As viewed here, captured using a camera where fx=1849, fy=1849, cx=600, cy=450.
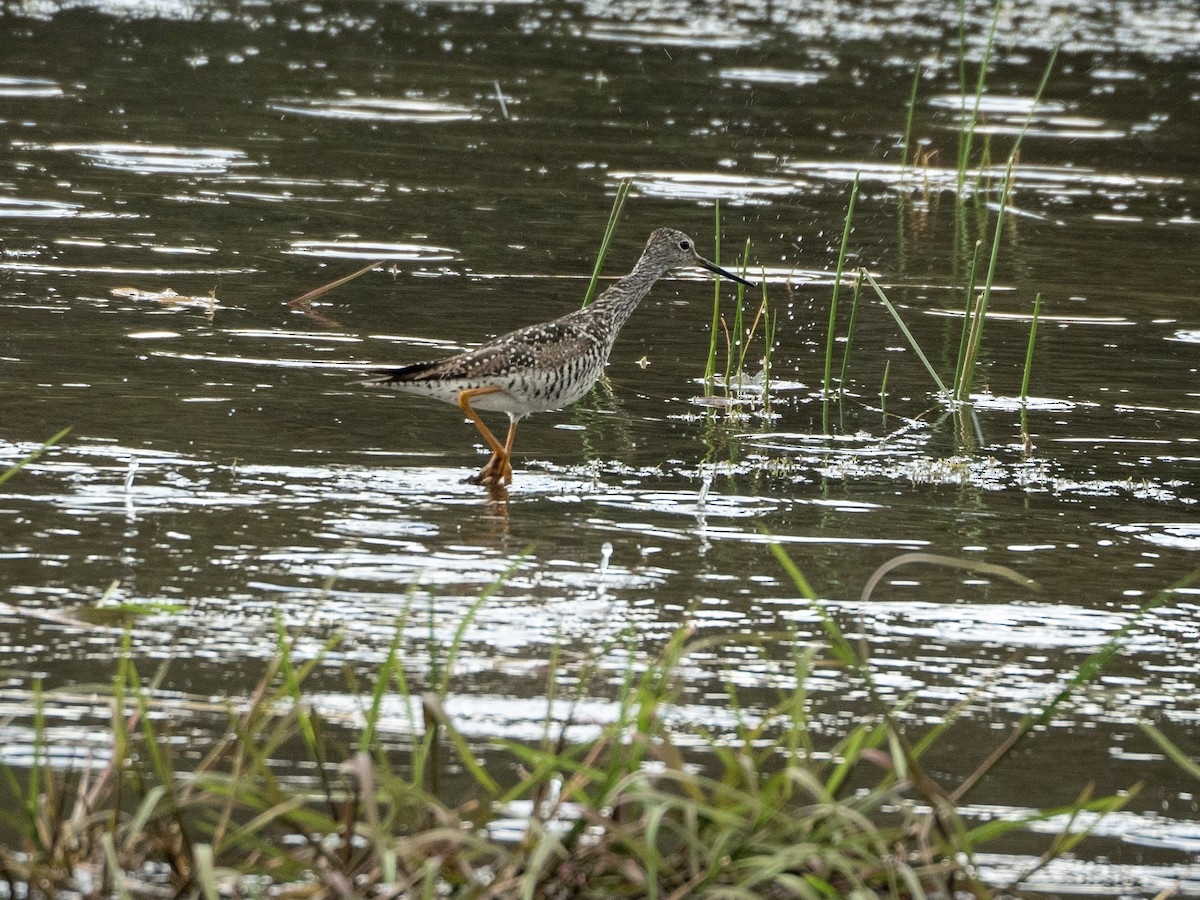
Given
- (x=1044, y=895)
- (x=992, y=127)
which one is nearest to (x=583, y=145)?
(x=992, y=127)

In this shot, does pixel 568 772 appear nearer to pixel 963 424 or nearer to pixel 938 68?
pixel 963 424

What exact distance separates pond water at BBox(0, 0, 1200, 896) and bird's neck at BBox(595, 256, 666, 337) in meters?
0.62

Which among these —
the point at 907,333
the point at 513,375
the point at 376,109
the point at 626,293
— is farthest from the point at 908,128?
the point at 376,109

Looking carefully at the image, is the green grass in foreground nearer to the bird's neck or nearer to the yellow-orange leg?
the yellow-orange leg

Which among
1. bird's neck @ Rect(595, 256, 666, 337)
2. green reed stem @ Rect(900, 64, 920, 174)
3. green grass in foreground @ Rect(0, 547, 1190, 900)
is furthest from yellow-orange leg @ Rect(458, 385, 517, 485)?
green reed stem @ Rect(900, 64, 920, 174)

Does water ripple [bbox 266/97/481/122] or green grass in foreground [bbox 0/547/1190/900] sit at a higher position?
water ripple [bbox 266/97/481/122]

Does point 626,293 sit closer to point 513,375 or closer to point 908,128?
point 513,375

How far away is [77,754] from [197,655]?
0.85m

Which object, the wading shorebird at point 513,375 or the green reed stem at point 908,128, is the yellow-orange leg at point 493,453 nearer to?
the wading shorebird at point 513,375

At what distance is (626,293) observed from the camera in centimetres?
1020

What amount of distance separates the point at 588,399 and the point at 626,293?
0.90 metres

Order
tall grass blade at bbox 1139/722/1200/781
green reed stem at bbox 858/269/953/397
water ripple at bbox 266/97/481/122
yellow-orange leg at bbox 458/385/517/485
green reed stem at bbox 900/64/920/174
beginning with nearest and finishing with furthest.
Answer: tall grass blade at bbox 1139/722/1200/781 < yellow-orange leg at bbox 458/385/517/485 < green reed stem at bbox 858/269/953/397 < green reed stem at bbox 900/64/920/174 < water ripple at bbox 266/97/481/122

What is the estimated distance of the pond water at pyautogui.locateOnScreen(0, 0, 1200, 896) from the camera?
6.39 m

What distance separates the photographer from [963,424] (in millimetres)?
10359
